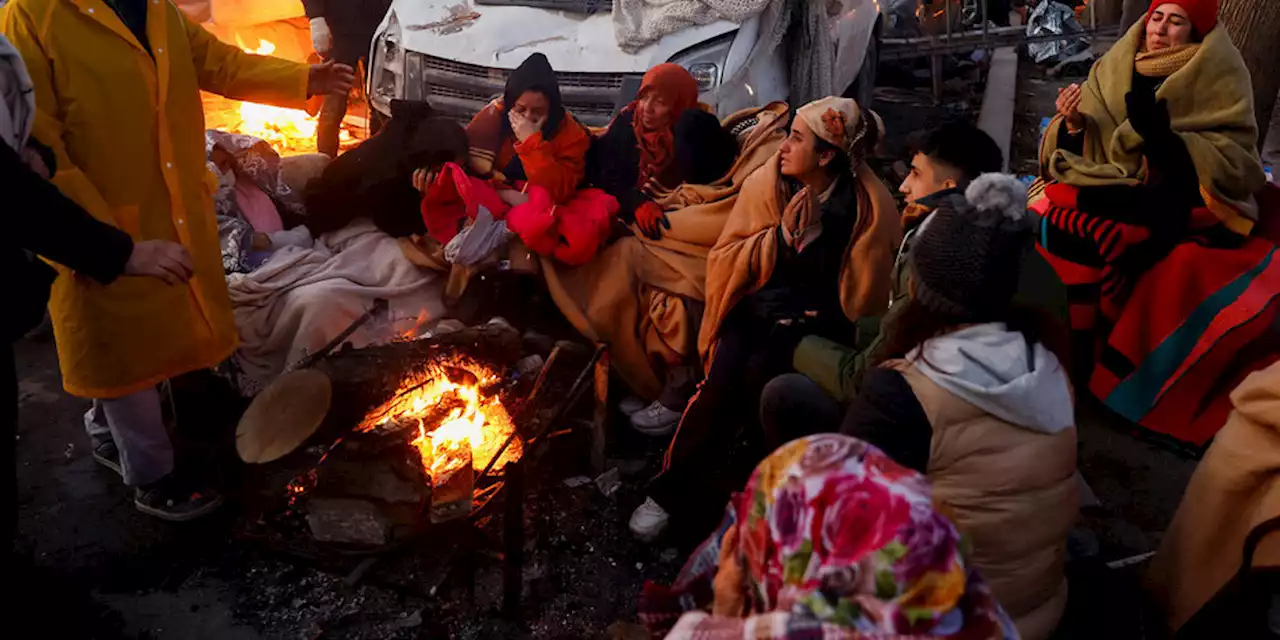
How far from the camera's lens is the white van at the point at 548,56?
6215 mm

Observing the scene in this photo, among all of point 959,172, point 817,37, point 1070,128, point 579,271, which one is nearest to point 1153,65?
point 1070,128

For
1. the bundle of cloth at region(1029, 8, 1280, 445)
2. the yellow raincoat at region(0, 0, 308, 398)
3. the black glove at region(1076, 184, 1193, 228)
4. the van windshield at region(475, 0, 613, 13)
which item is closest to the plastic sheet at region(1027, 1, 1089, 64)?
the van windshield at region(475, 0, 613, 13)

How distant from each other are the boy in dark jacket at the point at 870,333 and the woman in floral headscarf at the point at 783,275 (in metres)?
0.31

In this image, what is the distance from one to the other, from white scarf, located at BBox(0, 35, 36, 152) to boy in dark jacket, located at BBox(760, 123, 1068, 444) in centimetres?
280

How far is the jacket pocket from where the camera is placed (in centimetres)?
367

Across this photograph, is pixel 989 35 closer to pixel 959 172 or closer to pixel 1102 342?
pixel 1102 342

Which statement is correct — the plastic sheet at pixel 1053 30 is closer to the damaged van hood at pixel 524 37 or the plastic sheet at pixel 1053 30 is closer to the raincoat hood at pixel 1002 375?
the damaged van hood at pixel 524 37

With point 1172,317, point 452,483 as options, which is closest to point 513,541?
point 452,483

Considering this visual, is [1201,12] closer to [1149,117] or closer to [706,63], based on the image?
[1149,117]

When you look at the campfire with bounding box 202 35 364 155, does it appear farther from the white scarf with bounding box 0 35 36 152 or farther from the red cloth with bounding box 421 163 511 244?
the white scarf with bounding box 0 35 36 152

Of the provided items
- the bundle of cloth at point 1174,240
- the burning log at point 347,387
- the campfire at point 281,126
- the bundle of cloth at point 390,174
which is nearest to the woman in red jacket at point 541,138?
the bundle of cloth at point 390,174

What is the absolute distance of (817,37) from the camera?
23.1 feet

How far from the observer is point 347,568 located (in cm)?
381

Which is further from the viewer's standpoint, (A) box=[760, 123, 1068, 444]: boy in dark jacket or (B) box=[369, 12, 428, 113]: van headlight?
(B) box=[369, 12, 428, 113]: van headlight
